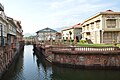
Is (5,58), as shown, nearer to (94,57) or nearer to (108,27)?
(94,57)

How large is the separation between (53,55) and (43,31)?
38.5 meters

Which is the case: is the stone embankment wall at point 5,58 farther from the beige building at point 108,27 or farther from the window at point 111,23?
the window at point 111,23

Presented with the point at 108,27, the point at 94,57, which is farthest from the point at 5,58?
the point at 108,27

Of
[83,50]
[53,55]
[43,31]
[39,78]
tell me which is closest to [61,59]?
[53,55]

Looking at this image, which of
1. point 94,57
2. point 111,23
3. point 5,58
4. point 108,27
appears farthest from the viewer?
point 111,23

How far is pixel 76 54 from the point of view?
36.0 m

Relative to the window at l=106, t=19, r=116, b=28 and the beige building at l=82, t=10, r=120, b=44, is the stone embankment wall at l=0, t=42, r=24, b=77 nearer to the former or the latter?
the beige building at l=82, t=10, r=120, b=44

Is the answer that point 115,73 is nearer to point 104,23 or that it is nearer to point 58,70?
point 58,70

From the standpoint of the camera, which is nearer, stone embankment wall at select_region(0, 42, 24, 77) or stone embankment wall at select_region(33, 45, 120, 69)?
stone embankment wall at select_region(0, 42, 24, 77)

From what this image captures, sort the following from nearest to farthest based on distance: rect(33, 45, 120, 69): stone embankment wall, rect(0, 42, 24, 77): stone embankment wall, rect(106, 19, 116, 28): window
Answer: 1. rect(0, 42, 24, 77): stone embankment wall
2. rect(33, 45, 120, 69): stone embankment wall
3. rect(106, 19, 116, 28): window

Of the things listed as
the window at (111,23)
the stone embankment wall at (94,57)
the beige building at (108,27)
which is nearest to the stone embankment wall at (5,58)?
the stone embankment wall at (94,57)

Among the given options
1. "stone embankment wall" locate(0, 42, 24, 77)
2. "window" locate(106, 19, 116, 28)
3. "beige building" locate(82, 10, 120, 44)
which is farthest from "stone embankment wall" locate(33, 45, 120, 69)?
"window" locate(106, 19, 116, 28)

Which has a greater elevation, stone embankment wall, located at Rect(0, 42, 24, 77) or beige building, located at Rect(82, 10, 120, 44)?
beige building, located at Rect(82, 10, 120, 44)

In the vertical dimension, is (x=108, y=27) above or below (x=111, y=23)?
below
